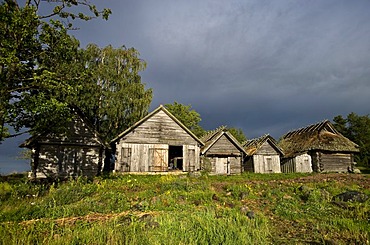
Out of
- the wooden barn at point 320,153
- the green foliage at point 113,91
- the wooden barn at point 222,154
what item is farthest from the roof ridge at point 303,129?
the green foliage at point 113,91

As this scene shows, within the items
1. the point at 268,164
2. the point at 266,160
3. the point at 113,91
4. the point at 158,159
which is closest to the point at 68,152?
the point at 158,159

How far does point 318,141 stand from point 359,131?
21621mm

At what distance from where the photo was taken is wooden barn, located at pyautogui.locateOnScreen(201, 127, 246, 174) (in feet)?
85.0

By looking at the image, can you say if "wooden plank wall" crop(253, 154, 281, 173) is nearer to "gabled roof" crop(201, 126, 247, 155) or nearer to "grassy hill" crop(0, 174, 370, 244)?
"gabled roof" crop(201, 126, 247, 155)

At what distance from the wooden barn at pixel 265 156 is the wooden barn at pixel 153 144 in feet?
27.4

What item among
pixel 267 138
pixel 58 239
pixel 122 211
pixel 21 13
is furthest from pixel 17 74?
pixel 267 138

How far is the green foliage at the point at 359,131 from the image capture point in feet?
136

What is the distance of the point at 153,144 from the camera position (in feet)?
75.0

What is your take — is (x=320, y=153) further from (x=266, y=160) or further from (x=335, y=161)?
(x=266, y=160)

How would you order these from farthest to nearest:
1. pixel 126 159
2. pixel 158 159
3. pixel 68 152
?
pixel 158 159 → pixel 126 159 → pixel 68 152

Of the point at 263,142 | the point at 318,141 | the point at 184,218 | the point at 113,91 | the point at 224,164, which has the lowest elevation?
the point at 184,218

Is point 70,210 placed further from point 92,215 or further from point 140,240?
point 140,240

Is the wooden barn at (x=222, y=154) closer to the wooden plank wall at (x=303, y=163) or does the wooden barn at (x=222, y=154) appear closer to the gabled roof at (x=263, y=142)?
the gabled roof at (x=263, y=142)

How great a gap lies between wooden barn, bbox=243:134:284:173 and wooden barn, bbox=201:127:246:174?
2585 millimetres
